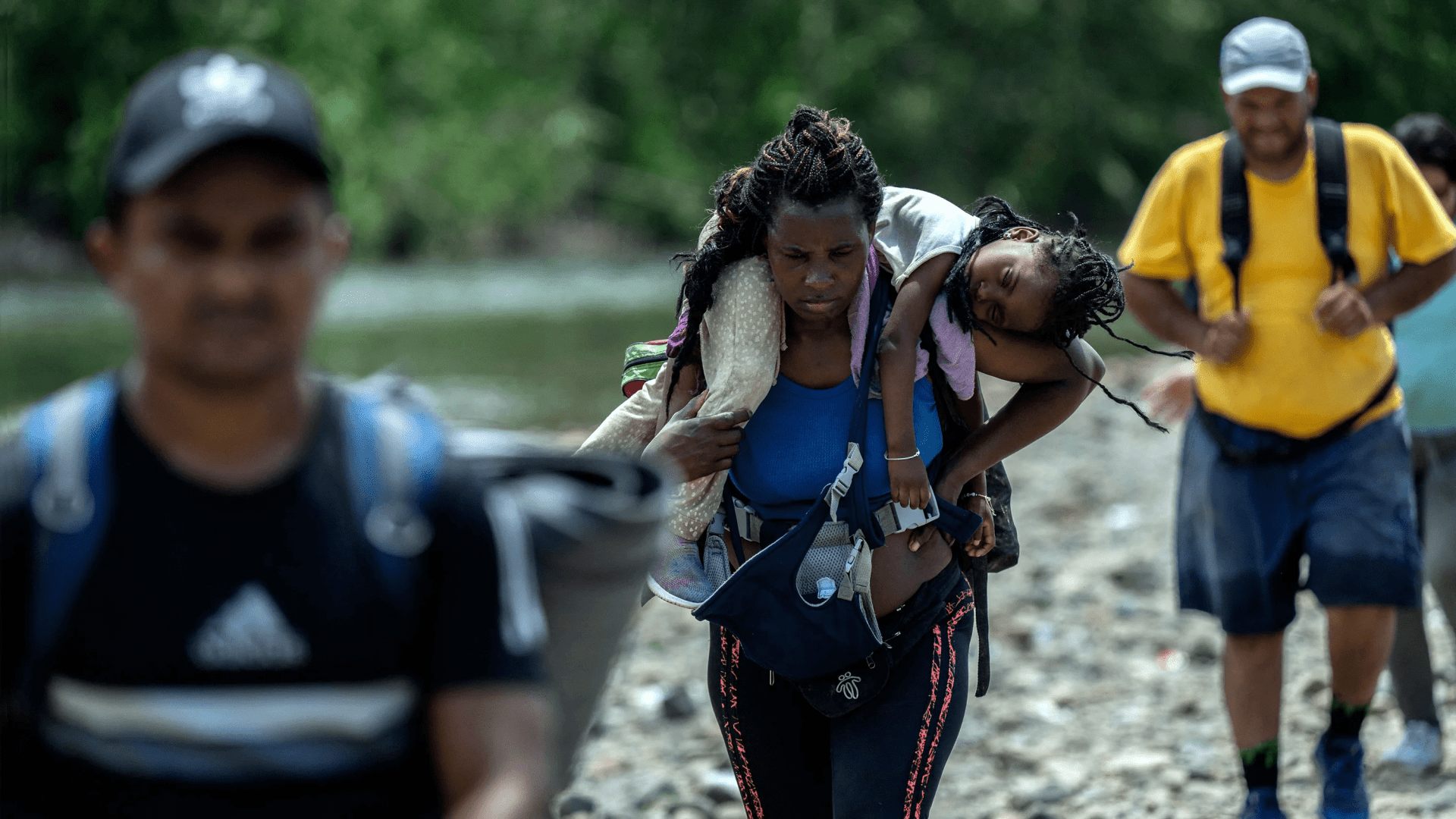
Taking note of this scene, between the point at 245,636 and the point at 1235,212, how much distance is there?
3.74 meters

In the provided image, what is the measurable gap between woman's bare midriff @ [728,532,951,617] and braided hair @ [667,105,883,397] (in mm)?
549

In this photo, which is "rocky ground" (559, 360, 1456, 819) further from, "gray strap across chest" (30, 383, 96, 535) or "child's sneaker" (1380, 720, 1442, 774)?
"gray strap across chest" (30, 383, 96, 535)

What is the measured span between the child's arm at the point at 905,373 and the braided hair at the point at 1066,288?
43mm

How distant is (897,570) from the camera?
3.29 meters

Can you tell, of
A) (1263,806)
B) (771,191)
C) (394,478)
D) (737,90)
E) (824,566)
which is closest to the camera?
(394,478)

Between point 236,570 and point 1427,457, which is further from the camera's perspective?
point 1427,457

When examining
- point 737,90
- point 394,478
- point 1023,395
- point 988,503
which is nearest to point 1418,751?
point 988,503

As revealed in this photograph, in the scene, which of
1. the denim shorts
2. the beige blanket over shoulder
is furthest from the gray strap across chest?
the denim shorts

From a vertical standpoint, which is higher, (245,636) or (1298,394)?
(245,636)

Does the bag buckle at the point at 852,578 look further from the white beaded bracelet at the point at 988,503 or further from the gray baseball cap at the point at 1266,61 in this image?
the gray baseball cap at the point at 1266,61

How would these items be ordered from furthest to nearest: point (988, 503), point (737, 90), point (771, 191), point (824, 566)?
1. point (737, 90)
2. point (988, 503)
3. point (824, 566)
4. point (771, 191)

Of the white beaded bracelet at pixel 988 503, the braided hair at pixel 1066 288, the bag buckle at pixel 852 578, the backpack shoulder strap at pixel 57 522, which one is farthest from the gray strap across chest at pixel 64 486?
the white beaded bracelet at pixel 988 503

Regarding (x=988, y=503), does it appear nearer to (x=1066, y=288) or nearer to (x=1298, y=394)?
(x=1066, y=288)

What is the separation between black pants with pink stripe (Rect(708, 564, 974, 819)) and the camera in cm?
321
